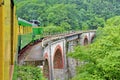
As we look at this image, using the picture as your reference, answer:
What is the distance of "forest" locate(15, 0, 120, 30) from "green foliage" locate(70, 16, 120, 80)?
45.9 meters

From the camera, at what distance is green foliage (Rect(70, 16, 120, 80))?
11031mm

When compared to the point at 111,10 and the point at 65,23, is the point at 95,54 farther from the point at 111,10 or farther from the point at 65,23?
the point at 111,10

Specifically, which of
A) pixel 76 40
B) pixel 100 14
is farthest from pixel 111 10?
pixel 76 40

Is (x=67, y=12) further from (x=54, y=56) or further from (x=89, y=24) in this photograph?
(x=54, y=56)

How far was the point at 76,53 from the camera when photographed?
525 inches

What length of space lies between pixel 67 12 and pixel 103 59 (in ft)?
186

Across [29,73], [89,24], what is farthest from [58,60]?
[89,24]

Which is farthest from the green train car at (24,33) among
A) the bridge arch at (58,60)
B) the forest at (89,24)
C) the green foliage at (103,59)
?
the bridge arch at (58,60)

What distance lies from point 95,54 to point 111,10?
82796 millimetres

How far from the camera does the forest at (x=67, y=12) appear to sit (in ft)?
207

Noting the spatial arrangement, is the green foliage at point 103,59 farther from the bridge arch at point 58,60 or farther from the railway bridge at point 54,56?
the bridge arch at point 58,60

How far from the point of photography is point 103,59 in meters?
11.6

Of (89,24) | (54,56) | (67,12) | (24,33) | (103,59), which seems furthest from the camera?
(89,24)

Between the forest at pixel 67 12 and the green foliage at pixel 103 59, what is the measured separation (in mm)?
45878
